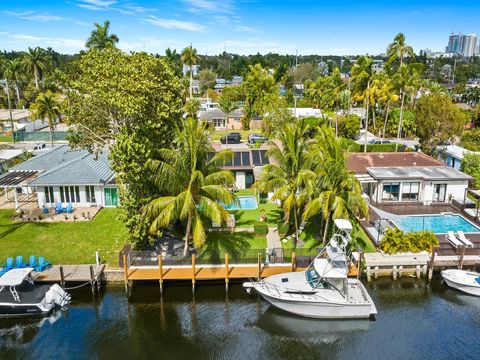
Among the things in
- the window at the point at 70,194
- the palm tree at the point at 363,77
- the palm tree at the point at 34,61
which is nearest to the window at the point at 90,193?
the window at the point at 70,194

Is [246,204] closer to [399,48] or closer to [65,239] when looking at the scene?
[65,239]

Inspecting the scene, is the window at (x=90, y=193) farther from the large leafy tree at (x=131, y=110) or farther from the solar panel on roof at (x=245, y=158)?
the solar panel on roof at (x=245, y=158)

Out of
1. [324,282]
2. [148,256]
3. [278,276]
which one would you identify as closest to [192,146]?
[148,256]

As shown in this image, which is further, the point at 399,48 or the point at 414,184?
the point at 399,48

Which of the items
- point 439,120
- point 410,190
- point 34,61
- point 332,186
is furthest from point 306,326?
point 34,61

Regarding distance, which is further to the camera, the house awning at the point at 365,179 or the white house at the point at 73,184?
the house awning at the point at 365,179
